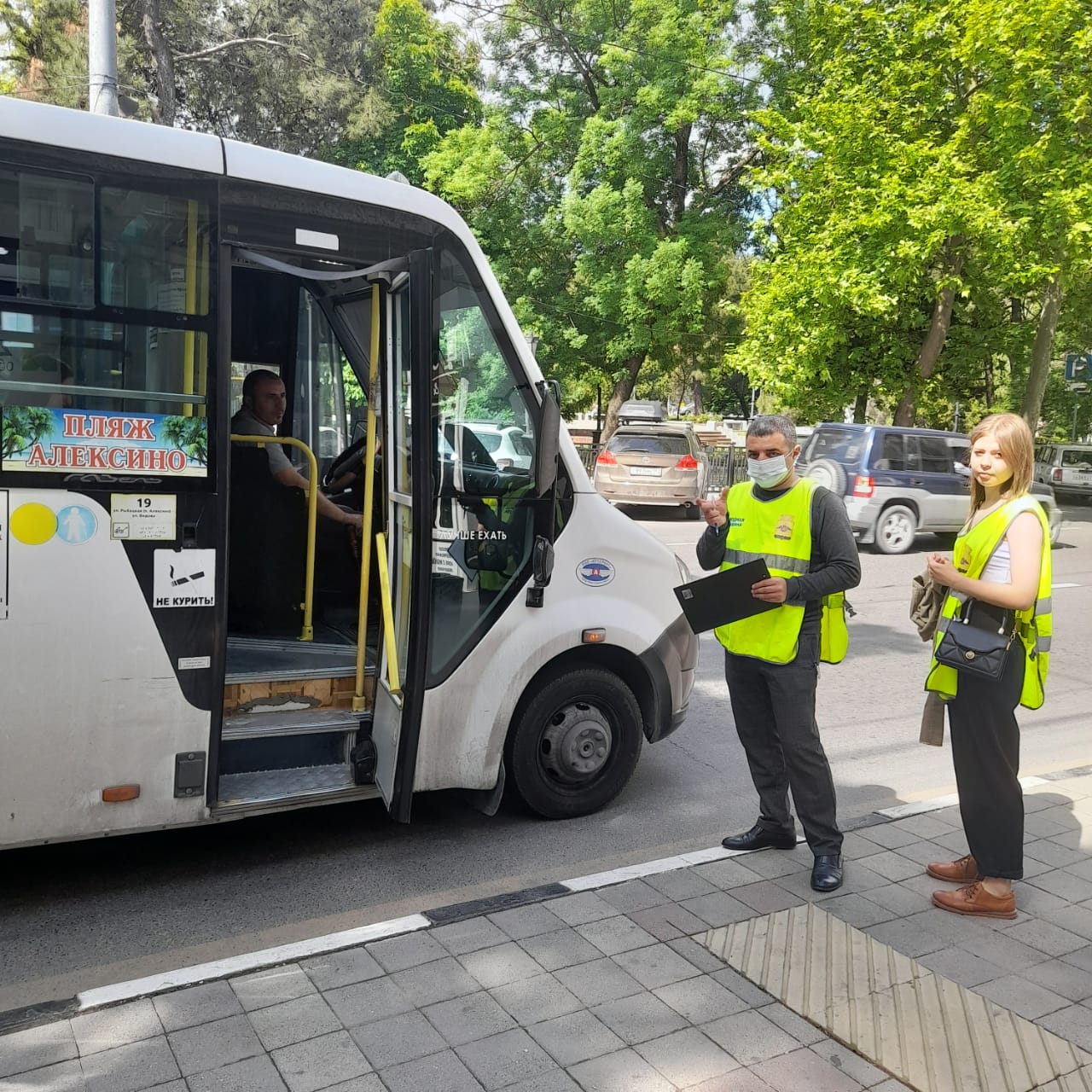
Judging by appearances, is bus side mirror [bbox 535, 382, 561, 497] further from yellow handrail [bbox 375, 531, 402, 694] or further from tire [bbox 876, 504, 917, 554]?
tire [bbox 876, 504, 917, 554]

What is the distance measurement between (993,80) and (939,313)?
4.94 metres

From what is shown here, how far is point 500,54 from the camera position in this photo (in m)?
25.6

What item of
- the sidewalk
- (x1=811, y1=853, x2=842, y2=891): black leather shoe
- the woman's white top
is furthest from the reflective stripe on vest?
the sidewalk

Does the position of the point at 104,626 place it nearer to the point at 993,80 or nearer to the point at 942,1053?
the point at 942,1053

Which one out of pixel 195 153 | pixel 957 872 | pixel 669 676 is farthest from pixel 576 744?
pixel 195 153

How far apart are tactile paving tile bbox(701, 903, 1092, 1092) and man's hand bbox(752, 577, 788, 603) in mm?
1202

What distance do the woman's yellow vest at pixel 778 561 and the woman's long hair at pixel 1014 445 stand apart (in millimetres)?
688

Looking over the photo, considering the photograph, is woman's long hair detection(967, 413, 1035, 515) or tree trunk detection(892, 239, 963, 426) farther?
tree trunk detection(892, 239, 963, 426)

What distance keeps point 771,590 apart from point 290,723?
6.64 feet

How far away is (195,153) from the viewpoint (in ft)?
12.3

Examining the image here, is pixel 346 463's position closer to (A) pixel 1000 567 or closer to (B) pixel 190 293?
(B) pixel 190 293

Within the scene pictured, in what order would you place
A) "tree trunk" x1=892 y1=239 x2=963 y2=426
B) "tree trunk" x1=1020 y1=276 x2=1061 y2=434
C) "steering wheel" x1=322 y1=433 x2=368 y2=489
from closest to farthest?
"steering wheel" x1=322 y1=433 x2=368 y2=489
"tree trunk" x1=892 y1=239 x2=963 y2=426
"tree trunk" x1=1020 y1=276 x2=1061 y2=434

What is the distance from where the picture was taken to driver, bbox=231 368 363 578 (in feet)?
17.7

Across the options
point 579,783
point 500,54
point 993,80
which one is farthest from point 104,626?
point 500,54
